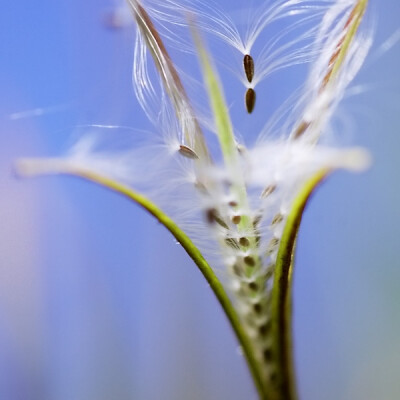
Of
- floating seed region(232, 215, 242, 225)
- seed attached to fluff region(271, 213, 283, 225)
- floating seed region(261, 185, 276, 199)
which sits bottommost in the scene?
seed attached to fluff region(271, 213, 283, 225)

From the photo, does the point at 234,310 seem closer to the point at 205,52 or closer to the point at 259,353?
the point at 259,353

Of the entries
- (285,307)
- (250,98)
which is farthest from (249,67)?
(285,307)

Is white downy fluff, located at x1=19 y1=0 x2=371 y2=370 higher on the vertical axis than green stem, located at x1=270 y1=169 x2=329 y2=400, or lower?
higher

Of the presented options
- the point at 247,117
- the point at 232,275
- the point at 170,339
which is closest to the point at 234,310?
the point at 232,275

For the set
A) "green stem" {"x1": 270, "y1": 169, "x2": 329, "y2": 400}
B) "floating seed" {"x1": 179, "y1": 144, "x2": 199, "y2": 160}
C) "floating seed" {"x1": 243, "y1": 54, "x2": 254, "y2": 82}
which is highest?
"floating seed" {"x1": 243, "y1": 54, "x2": 254, "y2": 82}

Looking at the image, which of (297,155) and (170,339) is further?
(170,339)

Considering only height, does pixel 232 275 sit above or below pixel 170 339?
below
